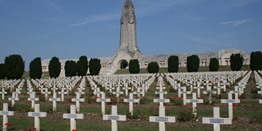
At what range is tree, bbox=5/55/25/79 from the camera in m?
36.8

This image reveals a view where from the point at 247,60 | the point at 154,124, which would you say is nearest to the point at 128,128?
the point at 154,124

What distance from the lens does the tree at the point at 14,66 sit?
121ft

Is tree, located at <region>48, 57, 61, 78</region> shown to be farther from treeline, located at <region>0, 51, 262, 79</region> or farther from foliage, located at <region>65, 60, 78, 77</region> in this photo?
foliage, located at <region>65, 60, 78, 77</region>

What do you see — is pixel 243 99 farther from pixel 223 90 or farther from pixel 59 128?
pixel 59 128

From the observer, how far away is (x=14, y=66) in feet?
122

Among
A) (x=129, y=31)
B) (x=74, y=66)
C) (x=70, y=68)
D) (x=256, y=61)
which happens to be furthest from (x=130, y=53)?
(x=256, y=61)

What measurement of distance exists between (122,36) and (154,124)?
70670 millimetres

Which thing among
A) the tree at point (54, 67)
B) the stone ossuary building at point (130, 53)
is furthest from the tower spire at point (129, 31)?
the tree at point (54, 67)

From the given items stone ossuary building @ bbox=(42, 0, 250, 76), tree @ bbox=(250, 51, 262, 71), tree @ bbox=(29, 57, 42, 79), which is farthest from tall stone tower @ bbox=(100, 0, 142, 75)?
tree @ bbox=(29, 57, 42, 79)

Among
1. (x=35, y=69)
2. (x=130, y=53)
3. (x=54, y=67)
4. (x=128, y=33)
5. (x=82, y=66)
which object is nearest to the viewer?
(x=35, y=69)

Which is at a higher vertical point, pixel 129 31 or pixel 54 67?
pixel 129 31

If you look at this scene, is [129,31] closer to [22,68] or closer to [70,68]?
[70,68]

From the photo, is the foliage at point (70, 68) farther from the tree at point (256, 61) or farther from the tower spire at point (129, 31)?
the tower spire at point (129, 31)

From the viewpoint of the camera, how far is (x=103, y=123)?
9180mm
